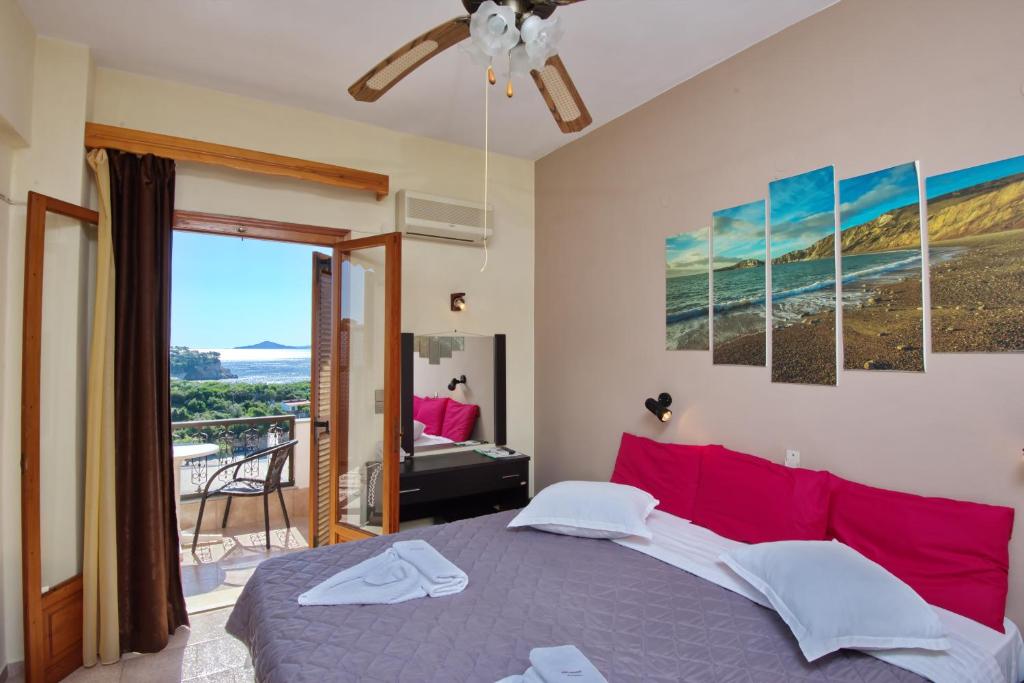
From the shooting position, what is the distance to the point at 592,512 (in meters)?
2.25

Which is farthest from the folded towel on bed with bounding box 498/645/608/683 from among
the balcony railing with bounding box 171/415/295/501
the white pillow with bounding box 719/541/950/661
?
the balcony railing with bounding box 171/415/295/501

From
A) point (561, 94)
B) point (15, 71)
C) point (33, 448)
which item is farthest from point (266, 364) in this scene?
point (561, 94)

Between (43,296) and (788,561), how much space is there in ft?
10.2

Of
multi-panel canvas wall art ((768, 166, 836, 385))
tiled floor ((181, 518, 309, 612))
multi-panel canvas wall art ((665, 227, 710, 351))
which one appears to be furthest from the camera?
tiled floor ((181, 518, 309, 612))

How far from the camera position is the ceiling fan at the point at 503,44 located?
1.42 metres

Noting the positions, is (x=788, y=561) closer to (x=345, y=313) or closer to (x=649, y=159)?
(x=649, y=159)

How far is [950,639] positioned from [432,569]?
5.02ft

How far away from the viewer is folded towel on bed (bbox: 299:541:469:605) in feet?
5.53

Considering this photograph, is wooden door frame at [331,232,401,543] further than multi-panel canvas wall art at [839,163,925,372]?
Yes

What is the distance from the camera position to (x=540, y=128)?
3398 millimetres

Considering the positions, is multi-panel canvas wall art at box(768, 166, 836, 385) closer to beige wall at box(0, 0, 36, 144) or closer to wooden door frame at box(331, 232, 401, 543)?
wooden door frame at box(331, 232, 401, 543)

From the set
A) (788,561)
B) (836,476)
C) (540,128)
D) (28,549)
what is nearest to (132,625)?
(28,549)

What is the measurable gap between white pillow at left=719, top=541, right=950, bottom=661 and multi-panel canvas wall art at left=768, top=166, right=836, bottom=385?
2.77ft

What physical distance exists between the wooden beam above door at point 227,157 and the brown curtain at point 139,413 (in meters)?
0.07
